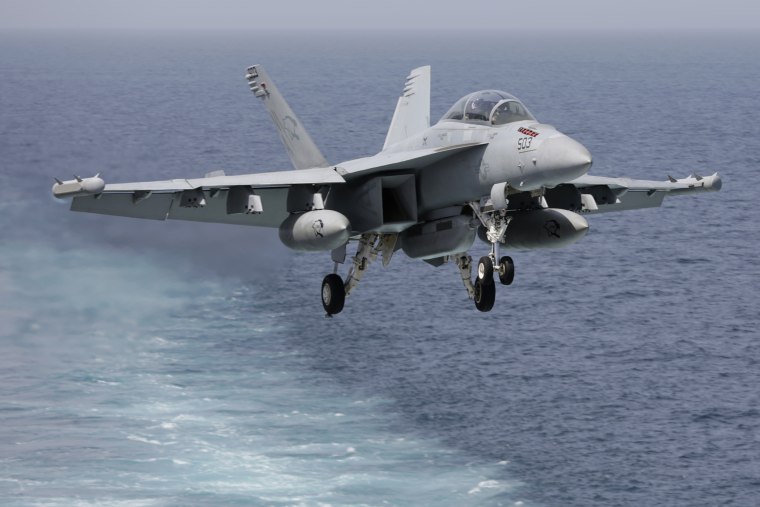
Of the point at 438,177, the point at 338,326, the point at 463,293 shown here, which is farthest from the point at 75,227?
the point at 438,177

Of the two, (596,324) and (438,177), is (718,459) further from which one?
(438,177)

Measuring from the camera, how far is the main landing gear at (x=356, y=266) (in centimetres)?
4841

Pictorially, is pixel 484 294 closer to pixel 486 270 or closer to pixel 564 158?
pixel 486 270

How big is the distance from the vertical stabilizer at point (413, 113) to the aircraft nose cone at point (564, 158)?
56.4 feet

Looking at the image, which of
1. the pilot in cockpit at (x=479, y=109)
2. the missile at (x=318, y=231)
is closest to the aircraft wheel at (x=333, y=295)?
the missile at (x=318, y=231)

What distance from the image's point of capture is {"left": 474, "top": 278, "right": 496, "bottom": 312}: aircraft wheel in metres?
43.1

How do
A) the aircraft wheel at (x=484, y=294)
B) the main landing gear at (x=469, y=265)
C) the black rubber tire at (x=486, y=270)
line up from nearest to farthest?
the main landing gear at (x=469, y=265) → the black rubber tire at (x=486, y=270) → the aircraft wheel at (x=484, y=294)

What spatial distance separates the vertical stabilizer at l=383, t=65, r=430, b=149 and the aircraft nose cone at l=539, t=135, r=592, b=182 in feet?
56.4

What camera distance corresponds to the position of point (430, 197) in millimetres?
45656

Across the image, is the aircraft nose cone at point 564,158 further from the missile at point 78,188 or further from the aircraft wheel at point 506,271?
the missile at point 78,188

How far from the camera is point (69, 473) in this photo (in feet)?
504

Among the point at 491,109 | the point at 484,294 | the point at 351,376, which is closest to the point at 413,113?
the point at 491,109

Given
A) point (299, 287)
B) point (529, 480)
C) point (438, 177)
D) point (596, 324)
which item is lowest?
point (529, 480)

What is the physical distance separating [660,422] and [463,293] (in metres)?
42.3
